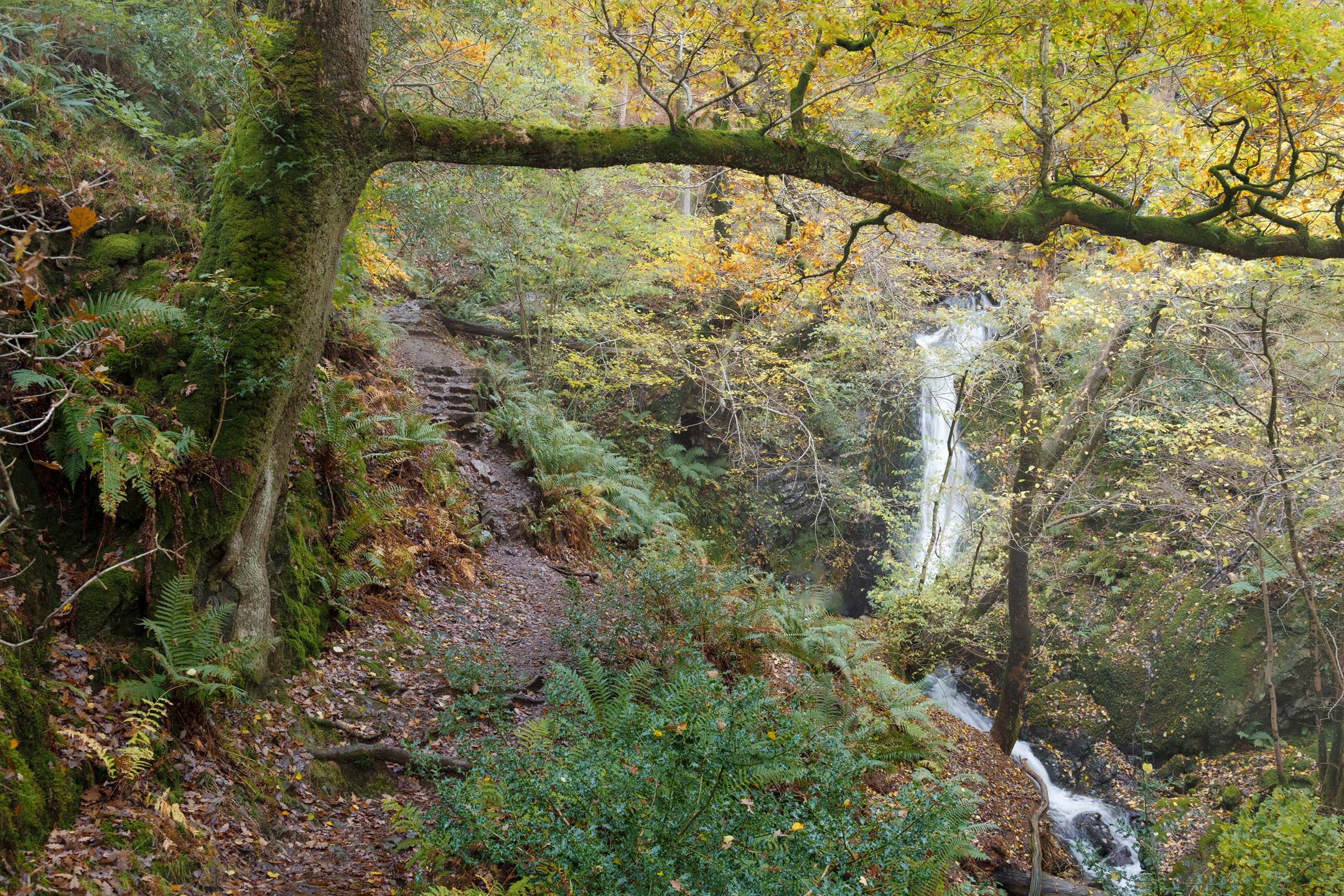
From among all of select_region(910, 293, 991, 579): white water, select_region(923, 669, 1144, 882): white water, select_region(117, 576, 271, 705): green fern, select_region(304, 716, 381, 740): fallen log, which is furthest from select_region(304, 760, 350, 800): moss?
select_region(910, 293, 991, 579): white water

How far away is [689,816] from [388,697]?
3.33m

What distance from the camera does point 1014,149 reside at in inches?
305

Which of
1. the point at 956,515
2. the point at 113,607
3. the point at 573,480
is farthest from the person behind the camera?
the point at 956,515

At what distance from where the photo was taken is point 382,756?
15.0 feet

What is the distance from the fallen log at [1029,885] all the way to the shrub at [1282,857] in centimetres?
103

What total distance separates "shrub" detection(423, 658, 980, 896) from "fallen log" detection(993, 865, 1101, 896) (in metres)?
2.84

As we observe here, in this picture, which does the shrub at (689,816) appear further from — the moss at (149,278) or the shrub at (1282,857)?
the moss at (149,278)

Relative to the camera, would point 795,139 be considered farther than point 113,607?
Yes

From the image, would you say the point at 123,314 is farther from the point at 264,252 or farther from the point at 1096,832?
the point at 1096,832

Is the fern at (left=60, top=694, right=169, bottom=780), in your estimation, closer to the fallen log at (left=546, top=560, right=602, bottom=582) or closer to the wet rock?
the fallen log at (left=546, top=560, right=602, bottom=582)

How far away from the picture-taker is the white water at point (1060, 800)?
974cm

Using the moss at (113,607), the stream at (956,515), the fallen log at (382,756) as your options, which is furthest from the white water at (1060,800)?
the moss at (113,607)

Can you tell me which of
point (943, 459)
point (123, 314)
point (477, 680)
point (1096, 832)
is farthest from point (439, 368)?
point (1096, 832)

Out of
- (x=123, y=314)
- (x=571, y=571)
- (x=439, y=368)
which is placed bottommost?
(x=571, y=571)
